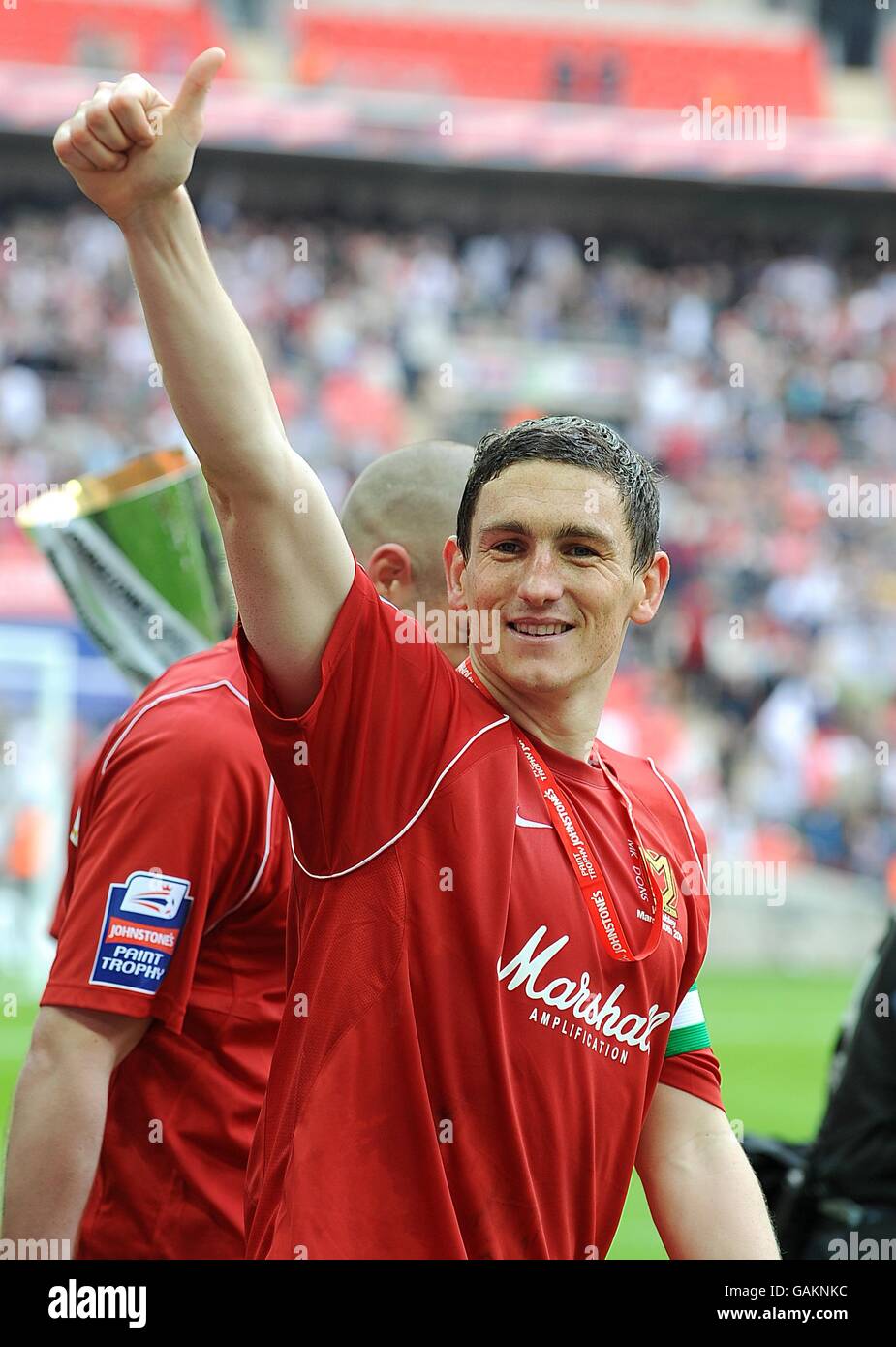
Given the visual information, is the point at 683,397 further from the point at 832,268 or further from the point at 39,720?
the point at 39,720

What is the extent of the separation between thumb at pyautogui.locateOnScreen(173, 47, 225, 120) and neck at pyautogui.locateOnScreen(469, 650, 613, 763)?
789 mm

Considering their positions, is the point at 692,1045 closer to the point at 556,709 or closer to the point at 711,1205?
the point at 711,1205

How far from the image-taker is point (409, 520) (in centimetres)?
318

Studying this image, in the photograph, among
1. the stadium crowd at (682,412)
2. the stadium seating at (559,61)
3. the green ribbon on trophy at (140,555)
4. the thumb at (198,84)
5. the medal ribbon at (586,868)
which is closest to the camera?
the thumb at (198,84)

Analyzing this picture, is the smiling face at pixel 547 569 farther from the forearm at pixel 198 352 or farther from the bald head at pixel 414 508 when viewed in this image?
the bald head at pixel 414 508

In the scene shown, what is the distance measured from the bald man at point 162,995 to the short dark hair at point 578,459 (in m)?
0.60

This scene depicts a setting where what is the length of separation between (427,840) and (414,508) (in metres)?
1.25

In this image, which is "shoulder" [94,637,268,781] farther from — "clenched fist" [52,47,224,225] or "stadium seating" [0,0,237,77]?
"stadium seating" [0,0,237,77]

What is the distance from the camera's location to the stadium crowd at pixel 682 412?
17.4 metres

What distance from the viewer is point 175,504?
3545 millimetres

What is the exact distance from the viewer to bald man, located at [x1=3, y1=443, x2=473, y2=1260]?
2539mm

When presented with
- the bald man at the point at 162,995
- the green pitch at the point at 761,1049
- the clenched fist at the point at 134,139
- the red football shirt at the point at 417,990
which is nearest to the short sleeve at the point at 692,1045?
the red football shirt at the point at 417,990

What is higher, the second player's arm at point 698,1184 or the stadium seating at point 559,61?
the stadium seating at point 559,61

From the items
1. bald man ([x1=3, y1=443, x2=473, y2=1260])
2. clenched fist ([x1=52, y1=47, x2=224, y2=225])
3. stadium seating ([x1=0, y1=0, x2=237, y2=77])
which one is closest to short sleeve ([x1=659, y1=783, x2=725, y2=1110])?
bald man ([x1=3, y1=443, x2=473, y2=1260])
